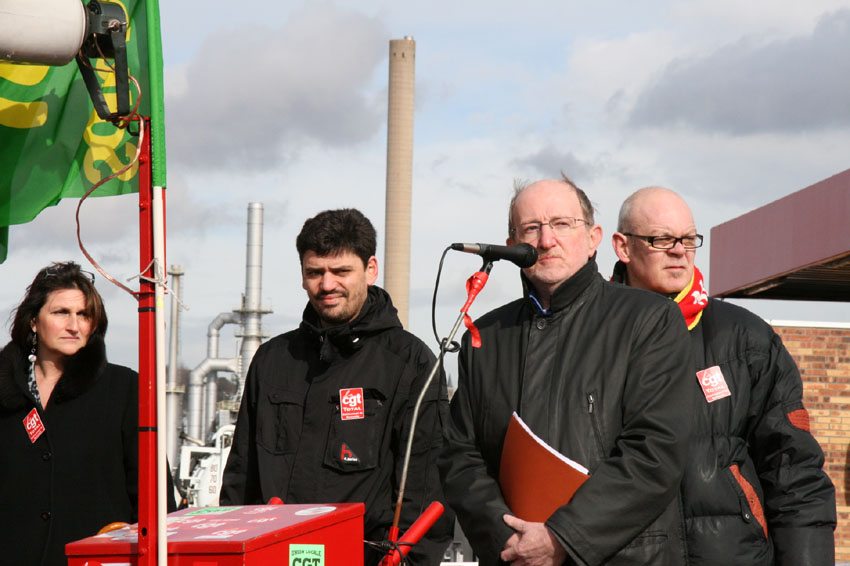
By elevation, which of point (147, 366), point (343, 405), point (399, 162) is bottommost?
point (343, 405)

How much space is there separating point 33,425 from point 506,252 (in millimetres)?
2186

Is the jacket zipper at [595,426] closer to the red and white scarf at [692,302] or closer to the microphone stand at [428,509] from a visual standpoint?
the microphone stand at [428,509]

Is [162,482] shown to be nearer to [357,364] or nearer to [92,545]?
[92,545]

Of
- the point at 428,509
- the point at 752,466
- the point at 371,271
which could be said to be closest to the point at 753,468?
the point at 752,466

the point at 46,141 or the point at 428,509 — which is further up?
the point at 46,141

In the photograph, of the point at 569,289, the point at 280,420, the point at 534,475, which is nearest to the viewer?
the point at 534,475

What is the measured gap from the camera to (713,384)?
3.83 m

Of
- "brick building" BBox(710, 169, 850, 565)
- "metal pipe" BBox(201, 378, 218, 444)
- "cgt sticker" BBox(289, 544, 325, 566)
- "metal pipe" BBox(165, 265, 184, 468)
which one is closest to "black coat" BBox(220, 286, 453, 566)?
"cgt sticker" BBox(289, 544, 325, 566)

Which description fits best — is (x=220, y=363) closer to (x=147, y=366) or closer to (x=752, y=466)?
A: (x=752, y=466)

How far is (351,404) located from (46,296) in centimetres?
133

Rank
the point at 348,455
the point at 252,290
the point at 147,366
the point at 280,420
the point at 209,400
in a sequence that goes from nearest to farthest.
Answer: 1. the point at 147,366
2. the point at 348,455
3. the point at 280,420
4. the point at 252,290
5. the point at 209,400

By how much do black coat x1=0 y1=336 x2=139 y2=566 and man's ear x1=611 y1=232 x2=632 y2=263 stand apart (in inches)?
79.2

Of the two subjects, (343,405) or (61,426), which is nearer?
(343,405)

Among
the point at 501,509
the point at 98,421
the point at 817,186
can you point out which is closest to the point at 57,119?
the point at 98,421
